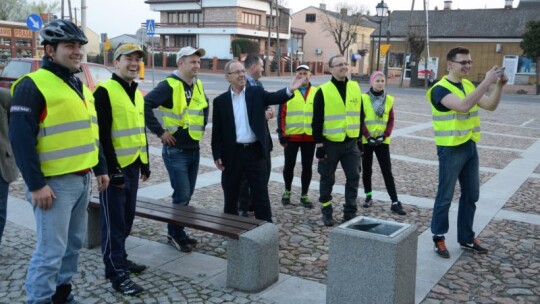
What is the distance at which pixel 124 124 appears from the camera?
423cm

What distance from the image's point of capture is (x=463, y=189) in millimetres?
5375

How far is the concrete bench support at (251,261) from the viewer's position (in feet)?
14.2

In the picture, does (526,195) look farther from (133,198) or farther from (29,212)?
(29,212)

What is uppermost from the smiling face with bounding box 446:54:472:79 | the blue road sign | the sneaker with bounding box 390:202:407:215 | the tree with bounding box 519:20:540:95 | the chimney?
the chimney

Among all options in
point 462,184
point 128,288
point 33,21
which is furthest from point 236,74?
point 33,21

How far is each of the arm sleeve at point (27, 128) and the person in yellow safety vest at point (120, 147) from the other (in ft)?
2.70

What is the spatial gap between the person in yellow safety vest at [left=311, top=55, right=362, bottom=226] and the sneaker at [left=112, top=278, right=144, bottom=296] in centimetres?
269

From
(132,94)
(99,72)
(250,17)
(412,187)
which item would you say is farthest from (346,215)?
(250,17)

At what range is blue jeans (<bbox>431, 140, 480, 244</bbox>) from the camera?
516 centimetres

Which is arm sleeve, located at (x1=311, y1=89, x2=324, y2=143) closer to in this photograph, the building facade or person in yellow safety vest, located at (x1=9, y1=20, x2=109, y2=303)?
person in yellow safety vest, located at (x1=9, y1=20, x2=109, y2=303)

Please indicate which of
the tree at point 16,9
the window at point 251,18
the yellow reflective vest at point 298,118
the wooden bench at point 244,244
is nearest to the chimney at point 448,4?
the window at point 251,18

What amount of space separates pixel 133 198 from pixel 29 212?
2653 mm

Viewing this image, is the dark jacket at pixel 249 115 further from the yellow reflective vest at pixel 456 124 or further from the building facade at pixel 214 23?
the building facade at pixel 214 23

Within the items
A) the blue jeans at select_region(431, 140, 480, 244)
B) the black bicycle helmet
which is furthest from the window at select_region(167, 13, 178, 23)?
the black bicycle helmet
